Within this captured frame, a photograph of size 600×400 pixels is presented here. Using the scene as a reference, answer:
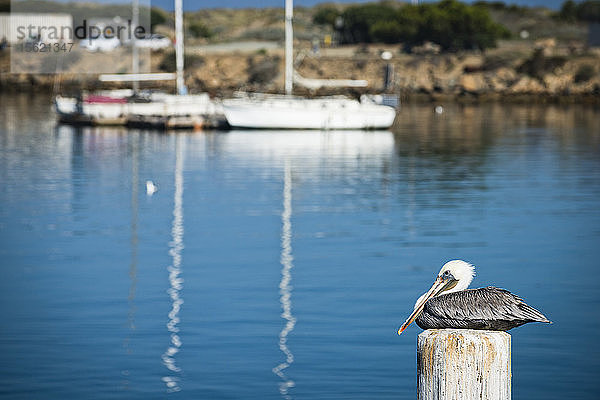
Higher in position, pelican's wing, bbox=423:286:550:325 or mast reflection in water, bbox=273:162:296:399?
pelican's wing, bbox=423:286:550:325

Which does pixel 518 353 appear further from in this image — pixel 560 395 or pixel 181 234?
pixel 181 234

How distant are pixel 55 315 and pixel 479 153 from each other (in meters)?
35.5

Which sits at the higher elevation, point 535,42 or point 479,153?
point 535,42

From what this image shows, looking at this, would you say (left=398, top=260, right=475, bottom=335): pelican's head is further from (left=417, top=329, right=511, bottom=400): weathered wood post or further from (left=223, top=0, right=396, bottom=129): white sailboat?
(left=223, top=0, right=396, bottom=129): white sailboat

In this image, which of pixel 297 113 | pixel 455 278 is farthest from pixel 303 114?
Answer: pixel 455 278

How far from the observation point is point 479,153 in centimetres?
5025

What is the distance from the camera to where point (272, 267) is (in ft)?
69.2

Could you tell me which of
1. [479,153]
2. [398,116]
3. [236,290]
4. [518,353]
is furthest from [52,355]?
[398,116]

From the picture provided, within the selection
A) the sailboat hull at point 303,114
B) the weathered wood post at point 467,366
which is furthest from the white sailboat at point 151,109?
the weathered wood post at point 467,366

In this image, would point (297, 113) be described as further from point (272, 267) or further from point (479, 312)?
point (479, 312)

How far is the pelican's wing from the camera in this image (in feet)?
25.5

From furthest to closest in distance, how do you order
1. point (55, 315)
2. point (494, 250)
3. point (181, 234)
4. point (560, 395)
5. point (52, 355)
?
point (181, 234) → point (494, 250) → point (55, 315) → point (52, 355) → point (560, 395)

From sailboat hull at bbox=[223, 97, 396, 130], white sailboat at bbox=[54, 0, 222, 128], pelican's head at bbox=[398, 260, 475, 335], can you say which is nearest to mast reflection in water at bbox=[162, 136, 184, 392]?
pelican's head at bbox=[398, 260, 475, 335]

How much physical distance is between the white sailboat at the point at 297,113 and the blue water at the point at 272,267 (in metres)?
17.4
